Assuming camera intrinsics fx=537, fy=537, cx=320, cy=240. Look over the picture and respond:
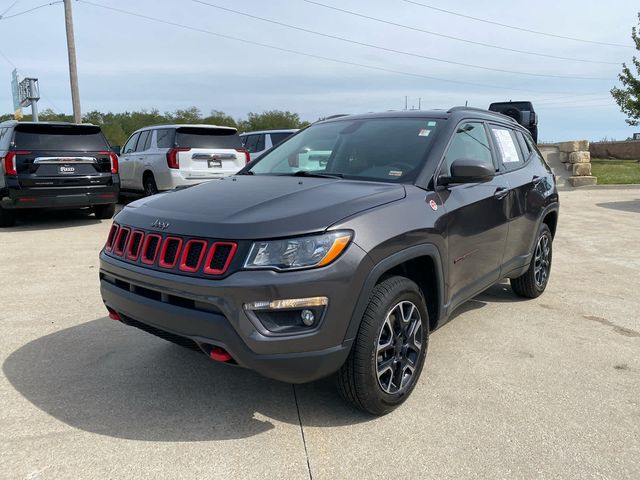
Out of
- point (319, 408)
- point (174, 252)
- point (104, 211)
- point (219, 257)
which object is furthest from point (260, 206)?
point (104, 211)

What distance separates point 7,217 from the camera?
9445mm

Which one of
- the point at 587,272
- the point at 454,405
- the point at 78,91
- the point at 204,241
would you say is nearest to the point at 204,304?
the point at 204,241

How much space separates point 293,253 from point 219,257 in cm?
37

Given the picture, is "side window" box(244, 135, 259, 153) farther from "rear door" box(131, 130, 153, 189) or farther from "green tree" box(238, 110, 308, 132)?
"green tree" box(238, 110, 308, 132)

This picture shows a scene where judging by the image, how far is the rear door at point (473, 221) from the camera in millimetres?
3531

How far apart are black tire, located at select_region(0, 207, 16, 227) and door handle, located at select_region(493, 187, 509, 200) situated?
8.56m

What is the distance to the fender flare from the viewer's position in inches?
106

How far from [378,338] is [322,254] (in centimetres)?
59

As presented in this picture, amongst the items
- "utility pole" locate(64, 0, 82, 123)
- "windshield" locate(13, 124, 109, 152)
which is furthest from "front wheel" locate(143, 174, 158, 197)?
"utility pole" locate(64, 0, 82, 123)

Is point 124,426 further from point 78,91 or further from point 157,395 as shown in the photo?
point 78,91

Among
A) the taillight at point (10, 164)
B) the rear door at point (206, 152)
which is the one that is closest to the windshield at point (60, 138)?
the taillight at point (10, 164)

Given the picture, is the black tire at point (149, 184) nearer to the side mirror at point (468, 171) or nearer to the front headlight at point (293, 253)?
the side mirror at point (468, 171)

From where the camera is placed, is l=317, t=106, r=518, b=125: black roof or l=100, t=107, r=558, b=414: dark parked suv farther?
l=317, t=106, r=518, b=125: black roof

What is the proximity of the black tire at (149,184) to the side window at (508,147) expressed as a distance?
8.21 m
